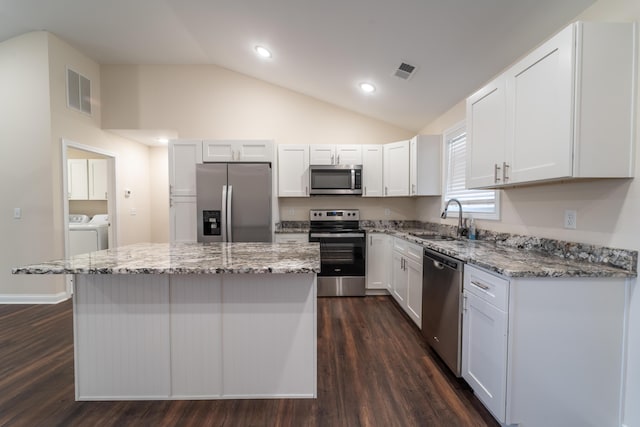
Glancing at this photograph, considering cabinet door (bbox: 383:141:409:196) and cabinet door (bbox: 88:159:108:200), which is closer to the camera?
cabinet door (bbox: 383:141:409:196)

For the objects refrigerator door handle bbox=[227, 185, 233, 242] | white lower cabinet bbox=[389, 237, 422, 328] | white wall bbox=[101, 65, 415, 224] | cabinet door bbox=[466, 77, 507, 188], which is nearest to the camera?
cabinet door bbox=[466, 77, 507, 188]

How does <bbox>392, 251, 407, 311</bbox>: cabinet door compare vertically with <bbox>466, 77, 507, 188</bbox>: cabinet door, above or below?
below

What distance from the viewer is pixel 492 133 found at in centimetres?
188

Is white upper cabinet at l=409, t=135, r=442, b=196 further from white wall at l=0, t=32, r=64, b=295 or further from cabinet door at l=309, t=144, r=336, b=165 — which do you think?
white wall at l=0, t=32, r=64, b=295

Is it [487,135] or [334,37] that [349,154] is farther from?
[487,135]

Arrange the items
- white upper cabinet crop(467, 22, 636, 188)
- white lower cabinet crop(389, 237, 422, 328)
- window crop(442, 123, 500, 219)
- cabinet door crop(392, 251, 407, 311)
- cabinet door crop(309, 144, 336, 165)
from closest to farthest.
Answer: white upper cabinet crop(467, 22, 636, 188) → window crop(442, 123, 500, 219) → white lower cabinet crop(389, 237, 422, 328) → cabinet door crop(392, 251, 407, 311) → cabinet door crop(309, 144, 336, 165)

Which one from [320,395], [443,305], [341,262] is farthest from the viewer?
[341,262]

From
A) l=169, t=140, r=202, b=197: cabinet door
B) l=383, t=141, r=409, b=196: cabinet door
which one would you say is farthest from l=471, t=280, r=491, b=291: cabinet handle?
l=169, t=140, r=202, b=197: cabinet door

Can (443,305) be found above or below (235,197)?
below

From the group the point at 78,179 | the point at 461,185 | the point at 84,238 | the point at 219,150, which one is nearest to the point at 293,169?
the point at 219,150

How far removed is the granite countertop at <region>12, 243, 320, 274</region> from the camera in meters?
1.37

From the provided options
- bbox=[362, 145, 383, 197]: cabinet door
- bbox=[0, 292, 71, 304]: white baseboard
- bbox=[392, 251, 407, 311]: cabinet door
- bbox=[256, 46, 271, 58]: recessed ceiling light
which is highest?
bbox=[256, 46, 271, 58]: recessed ceiling light

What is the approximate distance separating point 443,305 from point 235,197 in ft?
8.71

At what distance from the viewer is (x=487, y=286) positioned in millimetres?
1520
